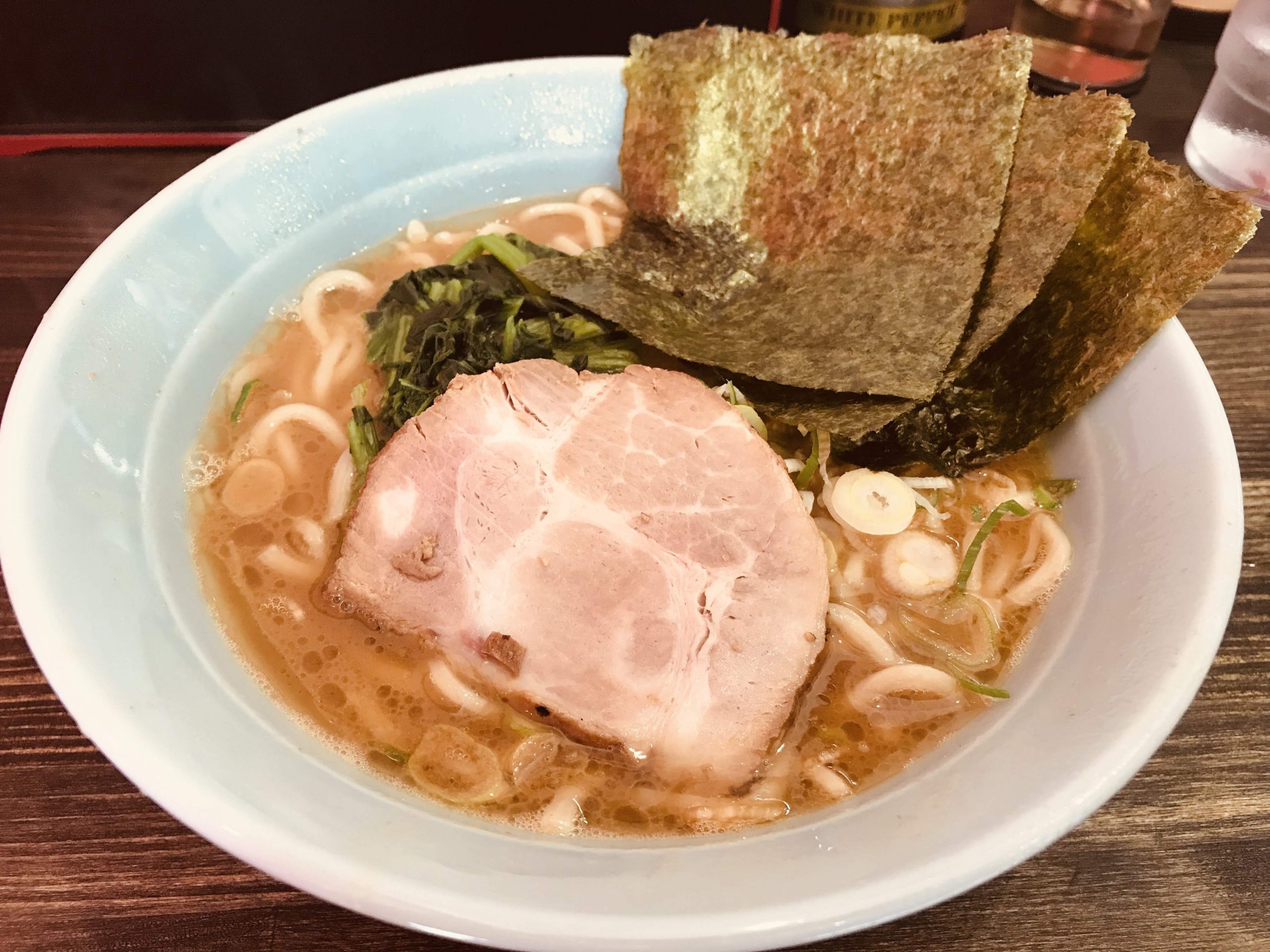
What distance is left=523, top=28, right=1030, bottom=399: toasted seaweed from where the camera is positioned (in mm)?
1559

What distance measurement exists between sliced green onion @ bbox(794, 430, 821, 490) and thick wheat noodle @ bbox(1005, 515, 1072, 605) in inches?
15.8

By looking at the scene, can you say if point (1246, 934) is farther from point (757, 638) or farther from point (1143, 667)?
point (757, 638)

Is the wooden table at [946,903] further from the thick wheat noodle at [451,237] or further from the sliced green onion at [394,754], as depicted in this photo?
the thick wheat noodle at [451,237]

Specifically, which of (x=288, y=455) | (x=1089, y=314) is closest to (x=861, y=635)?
(x=1089, y=314)

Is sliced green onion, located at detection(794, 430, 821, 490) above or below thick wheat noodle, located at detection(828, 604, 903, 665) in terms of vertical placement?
above

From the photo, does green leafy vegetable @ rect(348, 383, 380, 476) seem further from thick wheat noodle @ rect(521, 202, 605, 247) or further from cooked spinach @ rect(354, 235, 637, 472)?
thick wheat noodle @ rect(521, 202, 605, 247)

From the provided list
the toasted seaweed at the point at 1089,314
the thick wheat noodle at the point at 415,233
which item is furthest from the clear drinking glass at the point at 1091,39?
the thick wheat noodle at the point at 415,233

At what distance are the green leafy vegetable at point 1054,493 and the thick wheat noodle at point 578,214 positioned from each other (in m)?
1.19

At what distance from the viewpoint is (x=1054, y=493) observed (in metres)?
1.52

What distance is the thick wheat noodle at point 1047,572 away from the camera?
142 centimetres

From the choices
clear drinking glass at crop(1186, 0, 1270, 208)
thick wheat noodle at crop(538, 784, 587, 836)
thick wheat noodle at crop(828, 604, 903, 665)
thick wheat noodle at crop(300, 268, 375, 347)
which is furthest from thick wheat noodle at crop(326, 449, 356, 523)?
clear drinking glass at crop(1186, 0, 1270, 208)

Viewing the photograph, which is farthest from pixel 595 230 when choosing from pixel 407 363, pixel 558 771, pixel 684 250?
pixel 558 771

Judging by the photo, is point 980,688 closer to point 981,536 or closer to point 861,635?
point 861,635

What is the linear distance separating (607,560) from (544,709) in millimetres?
260
